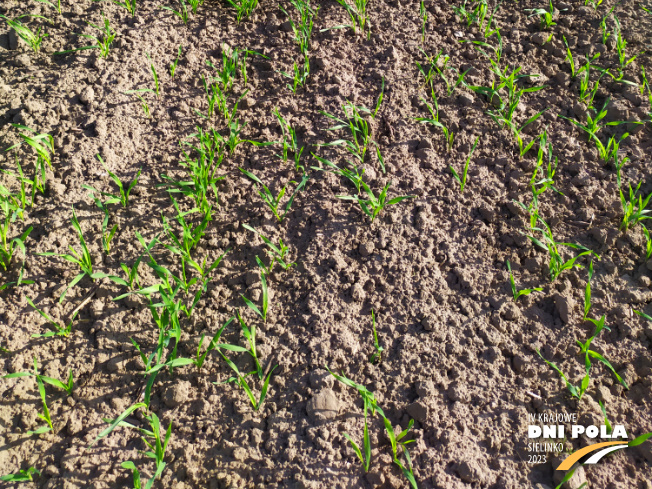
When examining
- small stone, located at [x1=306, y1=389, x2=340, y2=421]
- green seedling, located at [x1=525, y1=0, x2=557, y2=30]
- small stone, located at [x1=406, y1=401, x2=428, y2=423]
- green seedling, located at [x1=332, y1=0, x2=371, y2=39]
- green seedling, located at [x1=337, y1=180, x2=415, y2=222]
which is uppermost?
green seedling, located at [x1=525, y1=0, x2=557, y2=30]

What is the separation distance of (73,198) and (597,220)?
8.26 ft

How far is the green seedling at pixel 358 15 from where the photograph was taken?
2957mm

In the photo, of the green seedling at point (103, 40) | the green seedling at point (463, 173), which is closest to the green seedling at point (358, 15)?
the green seedling at point (463, 173)

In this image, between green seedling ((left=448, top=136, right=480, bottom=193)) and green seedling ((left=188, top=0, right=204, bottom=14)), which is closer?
green seedling ((left=448, top=136, right=480, bottom=193))

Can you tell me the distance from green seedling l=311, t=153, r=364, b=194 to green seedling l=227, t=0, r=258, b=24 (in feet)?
4.08

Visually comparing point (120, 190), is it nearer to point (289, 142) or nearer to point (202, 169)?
point (202, 169)

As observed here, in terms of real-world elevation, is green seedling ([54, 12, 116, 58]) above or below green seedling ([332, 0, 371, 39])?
below

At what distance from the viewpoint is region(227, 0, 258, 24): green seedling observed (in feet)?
9.73

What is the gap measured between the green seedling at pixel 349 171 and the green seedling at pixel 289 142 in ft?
0.38

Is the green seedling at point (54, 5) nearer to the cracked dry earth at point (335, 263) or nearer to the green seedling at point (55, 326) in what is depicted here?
the cracked dry earth at point (335, 263)

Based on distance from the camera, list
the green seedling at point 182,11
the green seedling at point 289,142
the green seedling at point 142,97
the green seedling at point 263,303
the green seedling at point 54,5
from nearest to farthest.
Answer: the green seedling at point 263,303 → the green seedling at point 289,142 → the green seedling at point 142,97 → the green seedling at point 54,5 → the green seedling at point 182,11

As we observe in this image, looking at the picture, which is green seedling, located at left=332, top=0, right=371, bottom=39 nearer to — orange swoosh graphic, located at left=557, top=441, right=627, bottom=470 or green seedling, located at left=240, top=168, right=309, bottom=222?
green seedling, located at left=240, top=168, right=309, bottom=222

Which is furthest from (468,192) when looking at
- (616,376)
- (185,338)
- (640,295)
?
(185,338)

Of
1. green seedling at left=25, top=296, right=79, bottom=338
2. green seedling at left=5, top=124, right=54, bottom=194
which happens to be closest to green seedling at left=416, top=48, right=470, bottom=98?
green seedling at left=5, top=124, right=54, bottom=194
